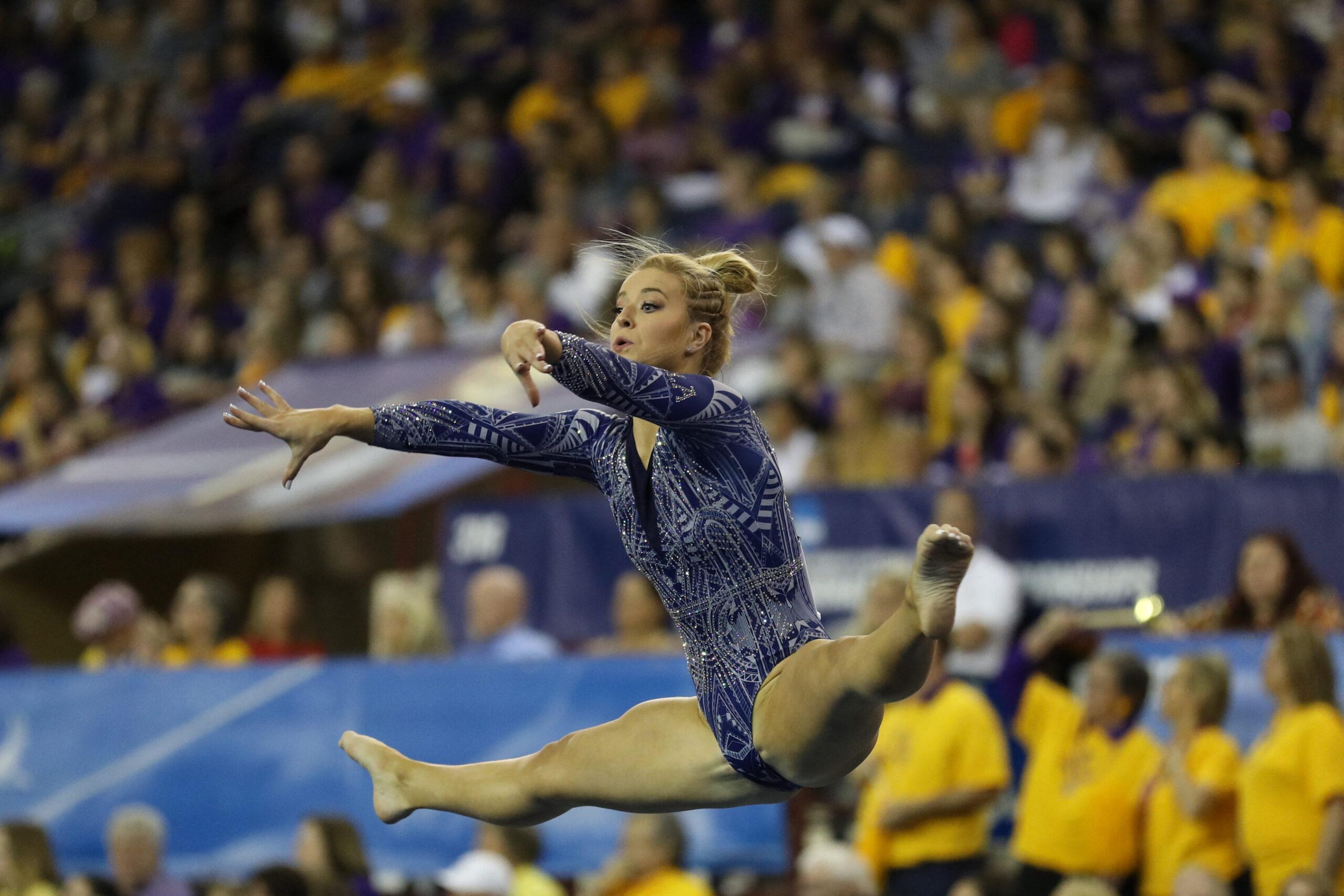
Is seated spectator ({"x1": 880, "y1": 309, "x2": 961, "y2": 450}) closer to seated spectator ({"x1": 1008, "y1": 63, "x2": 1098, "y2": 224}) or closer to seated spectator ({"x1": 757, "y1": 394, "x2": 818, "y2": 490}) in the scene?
seated spectator ({"x1": 757, "y1": 394, "x2": 818, "y2": 490})

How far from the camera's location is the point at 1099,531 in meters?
6.85

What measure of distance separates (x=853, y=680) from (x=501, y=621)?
12.7 feet

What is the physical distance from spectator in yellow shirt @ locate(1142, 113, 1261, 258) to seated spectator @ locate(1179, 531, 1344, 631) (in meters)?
3.24

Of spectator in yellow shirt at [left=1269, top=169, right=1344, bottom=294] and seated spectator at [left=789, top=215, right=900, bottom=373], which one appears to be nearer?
spectator in yellow shirt at [left=1269, top=169, right=1344, bottom=294]

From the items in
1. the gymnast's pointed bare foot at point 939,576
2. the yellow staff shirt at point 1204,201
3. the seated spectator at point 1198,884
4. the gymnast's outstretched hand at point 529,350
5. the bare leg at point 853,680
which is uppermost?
the yellow staff shirt at point 1204,201

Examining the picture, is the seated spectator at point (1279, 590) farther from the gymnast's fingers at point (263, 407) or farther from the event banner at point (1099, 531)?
the gymnast's fingers at point (263, 407)

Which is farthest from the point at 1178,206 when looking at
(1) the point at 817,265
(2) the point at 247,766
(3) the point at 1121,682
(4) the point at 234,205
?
(4) the point at 234,205

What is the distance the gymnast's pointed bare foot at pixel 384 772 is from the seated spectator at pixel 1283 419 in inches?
170

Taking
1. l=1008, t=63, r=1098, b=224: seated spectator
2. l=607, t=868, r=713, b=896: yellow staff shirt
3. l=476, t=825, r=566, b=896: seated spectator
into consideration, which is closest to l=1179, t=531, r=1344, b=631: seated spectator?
l=607, t=868, r=713, b=896: yellow staff shirt

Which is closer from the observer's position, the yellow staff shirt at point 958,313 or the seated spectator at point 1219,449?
the seated spectator at point 1219,449

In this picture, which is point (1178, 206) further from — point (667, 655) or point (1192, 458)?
point (667, 655)

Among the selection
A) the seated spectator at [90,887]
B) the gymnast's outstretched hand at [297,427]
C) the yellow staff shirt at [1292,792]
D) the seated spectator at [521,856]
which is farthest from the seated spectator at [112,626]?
A: the yellow staff shirt at [1292,792]

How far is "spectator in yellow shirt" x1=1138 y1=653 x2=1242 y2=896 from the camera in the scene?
18.4 ft

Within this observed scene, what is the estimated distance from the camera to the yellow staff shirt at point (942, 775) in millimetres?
6102
